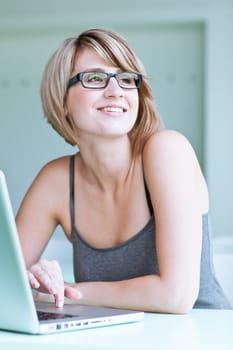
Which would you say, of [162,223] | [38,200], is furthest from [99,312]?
[38,200]

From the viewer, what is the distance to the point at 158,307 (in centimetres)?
→ 191

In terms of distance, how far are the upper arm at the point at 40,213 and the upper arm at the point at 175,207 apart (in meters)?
0.34

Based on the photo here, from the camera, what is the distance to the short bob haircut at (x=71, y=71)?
7.36 feet

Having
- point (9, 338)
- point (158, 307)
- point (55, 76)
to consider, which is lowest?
point (158, 307)

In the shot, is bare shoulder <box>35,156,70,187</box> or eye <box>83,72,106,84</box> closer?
eye <box>83,72,106,84</box>

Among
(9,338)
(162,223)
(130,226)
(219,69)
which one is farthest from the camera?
(219,69)

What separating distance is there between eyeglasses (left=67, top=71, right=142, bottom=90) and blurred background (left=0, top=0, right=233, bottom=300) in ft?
16.5

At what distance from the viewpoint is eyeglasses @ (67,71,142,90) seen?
7.30 ft

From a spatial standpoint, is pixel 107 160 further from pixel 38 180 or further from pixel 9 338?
pixel 9 338

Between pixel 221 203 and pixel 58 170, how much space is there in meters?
5.06

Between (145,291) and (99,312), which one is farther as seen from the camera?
(145,291)

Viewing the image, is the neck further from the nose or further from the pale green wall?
the pale green wall

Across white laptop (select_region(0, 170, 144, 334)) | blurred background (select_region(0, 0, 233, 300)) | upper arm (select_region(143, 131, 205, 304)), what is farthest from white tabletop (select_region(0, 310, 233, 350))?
blurred background (select_region(0, 0, 233, 300))

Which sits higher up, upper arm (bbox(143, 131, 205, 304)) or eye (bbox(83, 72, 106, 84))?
eye (bbox(83, 72, 106, 84))
